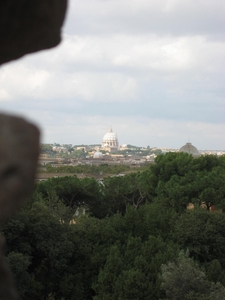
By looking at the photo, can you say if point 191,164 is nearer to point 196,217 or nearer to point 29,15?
point 196,217

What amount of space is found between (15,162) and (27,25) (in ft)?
1.82

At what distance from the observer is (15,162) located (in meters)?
1.35

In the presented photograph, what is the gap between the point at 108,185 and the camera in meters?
27.1

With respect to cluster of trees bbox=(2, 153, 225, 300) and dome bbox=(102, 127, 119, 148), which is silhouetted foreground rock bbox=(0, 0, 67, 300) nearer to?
cluster of trees bbox=(2, 153, 225, 300)

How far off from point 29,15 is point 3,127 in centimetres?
46

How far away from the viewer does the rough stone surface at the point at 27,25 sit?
157 centimetres

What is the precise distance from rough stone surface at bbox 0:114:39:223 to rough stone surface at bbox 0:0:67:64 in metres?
0.34

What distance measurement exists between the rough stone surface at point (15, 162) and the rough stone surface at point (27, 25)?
0.34 meters

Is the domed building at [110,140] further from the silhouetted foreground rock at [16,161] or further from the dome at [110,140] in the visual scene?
the silhouetted foreground rock at [16,161]

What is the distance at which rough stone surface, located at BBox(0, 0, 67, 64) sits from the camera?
1568mm

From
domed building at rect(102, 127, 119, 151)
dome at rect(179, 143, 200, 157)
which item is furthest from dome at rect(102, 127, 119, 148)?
dome at rect(179, 143, 200, 157)

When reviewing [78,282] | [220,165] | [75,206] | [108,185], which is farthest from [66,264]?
[220,165]

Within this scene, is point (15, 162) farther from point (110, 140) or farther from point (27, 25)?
point (110, 140)

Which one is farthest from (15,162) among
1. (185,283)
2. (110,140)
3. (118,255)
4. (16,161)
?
(110,140)
